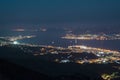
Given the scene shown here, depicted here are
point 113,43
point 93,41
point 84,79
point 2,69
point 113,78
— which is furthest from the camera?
point 93,41

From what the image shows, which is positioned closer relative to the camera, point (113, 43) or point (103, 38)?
point (113, 43)

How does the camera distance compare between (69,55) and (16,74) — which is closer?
(16,74)

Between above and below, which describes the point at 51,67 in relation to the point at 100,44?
above

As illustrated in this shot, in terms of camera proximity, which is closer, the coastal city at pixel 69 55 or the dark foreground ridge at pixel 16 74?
the dark foreground ridge at pixel 16 74

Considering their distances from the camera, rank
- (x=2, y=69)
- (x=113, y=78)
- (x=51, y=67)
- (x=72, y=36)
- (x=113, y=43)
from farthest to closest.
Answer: (x=72, y=36) → (x=113, y=43) → (x=51, y=67) → (x=113, y=78) → (x=2, y=69)

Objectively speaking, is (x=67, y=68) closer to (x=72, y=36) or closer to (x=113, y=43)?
(x=113, y=43)

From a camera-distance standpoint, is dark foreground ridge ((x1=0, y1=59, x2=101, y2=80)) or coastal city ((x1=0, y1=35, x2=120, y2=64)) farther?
coastal city ((x1=0, y1=35, x2=120, y2=64))

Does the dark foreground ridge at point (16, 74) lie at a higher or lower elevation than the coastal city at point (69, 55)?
higher

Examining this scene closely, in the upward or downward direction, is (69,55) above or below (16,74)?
below

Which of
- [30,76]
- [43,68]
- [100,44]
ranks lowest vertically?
[100,44]

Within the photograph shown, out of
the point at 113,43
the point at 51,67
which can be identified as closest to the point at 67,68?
the point at 51,67

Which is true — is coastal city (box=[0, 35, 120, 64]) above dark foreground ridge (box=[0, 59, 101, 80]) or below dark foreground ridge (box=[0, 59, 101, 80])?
below
